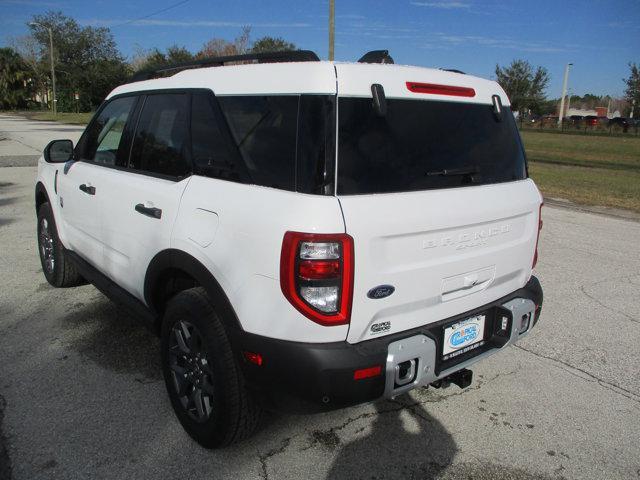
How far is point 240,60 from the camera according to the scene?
9.10 feet

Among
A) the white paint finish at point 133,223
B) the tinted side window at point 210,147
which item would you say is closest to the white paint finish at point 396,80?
the tinted side window at point 210,147

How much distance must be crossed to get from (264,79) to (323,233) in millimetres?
832

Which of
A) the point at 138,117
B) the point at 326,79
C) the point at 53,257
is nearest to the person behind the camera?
the point at 326,79

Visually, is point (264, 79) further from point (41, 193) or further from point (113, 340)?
point (41, 193)

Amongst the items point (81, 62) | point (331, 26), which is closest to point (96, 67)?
point (81, 62)

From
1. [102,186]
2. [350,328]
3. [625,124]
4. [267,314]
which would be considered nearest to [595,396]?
[350,328]

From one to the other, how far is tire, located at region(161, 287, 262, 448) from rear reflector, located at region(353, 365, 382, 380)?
0.51 m

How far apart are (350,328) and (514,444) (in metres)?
1.28

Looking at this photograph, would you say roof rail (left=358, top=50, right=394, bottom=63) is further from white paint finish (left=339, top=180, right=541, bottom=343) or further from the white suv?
white paint finish (left=339, top=180, right=541, bottom=343)

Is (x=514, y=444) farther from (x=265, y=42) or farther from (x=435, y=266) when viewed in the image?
(x=265, y=42)

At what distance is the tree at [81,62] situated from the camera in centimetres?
5184

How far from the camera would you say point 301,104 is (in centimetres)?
212

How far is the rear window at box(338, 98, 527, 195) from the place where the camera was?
82.4 inches

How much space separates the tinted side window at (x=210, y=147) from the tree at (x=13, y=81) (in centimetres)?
7195
